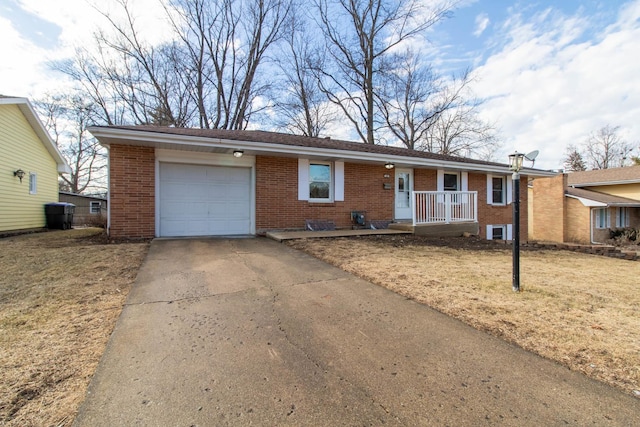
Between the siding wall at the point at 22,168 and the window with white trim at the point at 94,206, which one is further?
the window with white trim at the point at 94,206

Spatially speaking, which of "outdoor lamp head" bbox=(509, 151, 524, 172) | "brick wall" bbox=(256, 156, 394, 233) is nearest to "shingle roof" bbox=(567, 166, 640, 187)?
"brick wall" bbox=(256, 156, 394, 233)

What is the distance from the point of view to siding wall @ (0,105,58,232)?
10238 millimetres

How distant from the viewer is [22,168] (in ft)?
37.6

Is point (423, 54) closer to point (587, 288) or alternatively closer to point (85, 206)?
point (587, 288)

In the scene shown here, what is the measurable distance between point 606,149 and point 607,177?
52.6 ft

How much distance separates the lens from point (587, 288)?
3852mm

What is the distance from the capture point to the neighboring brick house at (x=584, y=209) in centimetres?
1766

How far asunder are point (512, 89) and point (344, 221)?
10315 millimetres

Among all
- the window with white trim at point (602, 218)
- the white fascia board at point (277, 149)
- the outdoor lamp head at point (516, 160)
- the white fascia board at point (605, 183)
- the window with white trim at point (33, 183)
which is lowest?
the window with white trim at point (602, 218)

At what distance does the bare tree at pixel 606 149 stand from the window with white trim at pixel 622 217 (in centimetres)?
1483

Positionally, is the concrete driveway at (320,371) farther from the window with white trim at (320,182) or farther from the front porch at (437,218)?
the window with white trim at (320,182)

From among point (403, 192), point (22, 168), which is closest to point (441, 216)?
point (403, 192)

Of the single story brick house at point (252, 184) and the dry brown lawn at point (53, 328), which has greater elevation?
the single story brick house at point (252, 184)

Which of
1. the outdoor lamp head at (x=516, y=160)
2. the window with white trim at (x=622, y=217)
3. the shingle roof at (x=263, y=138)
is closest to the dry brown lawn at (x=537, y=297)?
the outdoor lamp head at (x=516, y=160)
